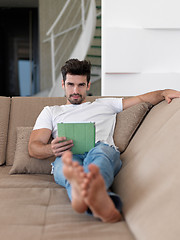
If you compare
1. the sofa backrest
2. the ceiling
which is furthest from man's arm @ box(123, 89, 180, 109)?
the ceiling

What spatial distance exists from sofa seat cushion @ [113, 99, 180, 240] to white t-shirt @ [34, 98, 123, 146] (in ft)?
0.78

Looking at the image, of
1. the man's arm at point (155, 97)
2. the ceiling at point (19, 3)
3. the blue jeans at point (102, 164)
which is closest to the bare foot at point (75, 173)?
the blue jeans at point (102, 164)

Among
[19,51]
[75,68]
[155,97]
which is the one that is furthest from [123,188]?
[19,51]

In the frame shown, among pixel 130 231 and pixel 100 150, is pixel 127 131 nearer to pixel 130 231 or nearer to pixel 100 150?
pixel 100 150

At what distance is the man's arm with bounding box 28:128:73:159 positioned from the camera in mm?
1570

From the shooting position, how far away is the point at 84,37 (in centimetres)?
507

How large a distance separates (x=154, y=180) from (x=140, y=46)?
7.58 feet

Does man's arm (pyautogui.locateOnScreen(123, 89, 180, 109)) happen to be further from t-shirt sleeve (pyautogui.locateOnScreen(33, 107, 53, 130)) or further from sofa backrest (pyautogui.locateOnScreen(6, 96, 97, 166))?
t-shirt sleeve (pyautogui.locateOnScreen(33, 107, 53, 130))

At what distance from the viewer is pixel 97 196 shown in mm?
1040

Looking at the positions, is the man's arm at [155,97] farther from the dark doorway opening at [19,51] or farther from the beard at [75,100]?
the dark doorway opening at [19,51]

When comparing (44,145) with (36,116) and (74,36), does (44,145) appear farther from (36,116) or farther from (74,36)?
(74,36)

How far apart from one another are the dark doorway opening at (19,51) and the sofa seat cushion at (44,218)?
7.23 meters

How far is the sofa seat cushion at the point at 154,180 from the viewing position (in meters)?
0.98

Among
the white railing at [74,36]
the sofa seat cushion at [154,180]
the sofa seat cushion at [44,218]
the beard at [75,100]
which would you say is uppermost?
the white railing at [74,36]
